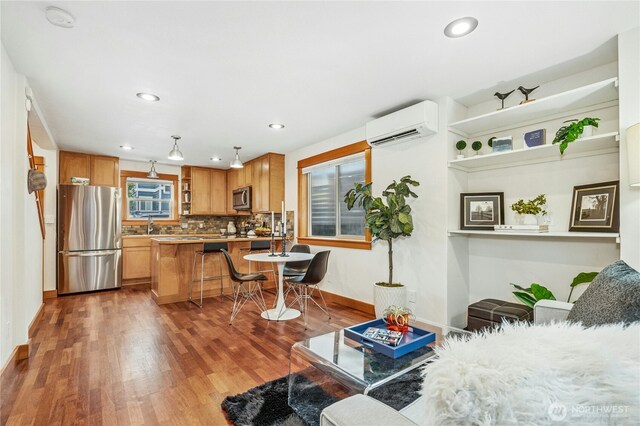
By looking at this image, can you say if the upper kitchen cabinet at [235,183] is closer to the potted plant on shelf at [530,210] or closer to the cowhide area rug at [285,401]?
the cowhide area rug at [285,401]

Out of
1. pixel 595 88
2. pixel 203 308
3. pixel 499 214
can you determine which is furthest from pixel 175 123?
pixel 595 88

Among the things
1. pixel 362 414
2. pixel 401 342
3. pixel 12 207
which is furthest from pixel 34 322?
pixel 362 414

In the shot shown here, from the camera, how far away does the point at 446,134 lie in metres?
2.99

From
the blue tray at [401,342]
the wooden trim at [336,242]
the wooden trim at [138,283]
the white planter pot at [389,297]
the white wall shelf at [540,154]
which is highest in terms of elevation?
the white wall shelf at [540,154]

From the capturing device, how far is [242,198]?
5953 mm

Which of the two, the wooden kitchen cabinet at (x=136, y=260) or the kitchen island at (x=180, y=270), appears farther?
the wooden kitchen cabinet at (x=136, y=260)

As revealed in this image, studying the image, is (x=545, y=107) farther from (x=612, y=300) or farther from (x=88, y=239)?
(x=88, y=239)

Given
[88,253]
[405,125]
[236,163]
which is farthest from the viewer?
[88,253]

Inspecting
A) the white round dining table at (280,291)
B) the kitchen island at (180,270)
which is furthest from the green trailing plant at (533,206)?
the kitchen island at (180,270)

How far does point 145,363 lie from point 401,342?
204 centimetres

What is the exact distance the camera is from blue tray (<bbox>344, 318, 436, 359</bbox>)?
5.53ft

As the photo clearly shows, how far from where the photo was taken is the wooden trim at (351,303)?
3.76 meters

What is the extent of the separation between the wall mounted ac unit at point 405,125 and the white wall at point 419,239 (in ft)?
0.36

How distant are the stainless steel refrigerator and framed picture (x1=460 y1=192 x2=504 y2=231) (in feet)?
17.7
